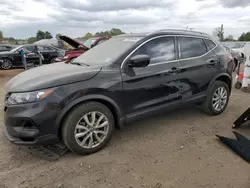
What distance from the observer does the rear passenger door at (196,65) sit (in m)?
3.88

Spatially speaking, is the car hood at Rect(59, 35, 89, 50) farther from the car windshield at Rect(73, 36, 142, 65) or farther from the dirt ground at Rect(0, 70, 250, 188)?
the dirt ground at Rect(0, 70, 250, 188)

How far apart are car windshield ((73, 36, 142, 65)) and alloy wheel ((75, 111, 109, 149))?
0.85m

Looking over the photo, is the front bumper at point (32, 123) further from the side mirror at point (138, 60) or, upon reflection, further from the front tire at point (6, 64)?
the front tire at point (6, 64)

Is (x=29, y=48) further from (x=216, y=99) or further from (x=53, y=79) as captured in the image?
(x=216, y=99)

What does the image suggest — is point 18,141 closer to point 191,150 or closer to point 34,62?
point 191,150

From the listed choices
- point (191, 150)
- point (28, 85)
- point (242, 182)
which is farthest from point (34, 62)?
point (242, 182)

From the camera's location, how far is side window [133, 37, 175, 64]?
3.47 meters

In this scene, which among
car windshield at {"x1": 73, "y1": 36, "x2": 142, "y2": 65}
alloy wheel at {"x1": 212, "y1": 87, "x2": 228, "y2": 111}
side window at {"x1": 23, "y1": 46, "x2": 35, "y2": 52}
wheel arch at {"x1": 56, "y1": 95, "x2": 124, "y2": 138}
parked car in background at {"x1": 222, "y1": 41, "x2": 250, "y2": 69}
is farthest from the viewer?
side window at {"x1": 23, "y1": 46, "x2": 35, "y2": 52}

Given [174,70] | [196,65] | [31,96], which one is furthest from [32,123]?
[196,65]

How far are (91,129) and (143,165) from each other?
0.84 metres

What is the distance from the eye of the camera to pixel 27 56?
11.3 m

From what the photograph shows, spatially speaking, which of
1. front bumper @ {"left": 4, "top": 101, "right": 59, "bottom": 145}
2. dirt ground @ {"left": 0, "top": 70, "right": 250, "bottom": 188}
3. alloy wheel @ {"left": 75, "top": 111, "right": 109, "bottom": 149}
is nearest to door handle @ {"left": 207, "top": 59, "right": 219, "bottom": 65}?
dirt ground @ {"left": 0, "top": 70, "right": 250, "bottom": 188}

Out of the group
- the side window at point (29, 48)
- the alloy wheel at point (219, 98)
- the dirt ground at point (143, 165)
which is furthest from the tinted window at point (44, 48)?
the alloy wheel at point (219, 98)

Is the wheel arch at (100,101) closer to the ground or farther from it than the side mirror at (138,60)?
closer to the ground
